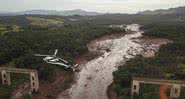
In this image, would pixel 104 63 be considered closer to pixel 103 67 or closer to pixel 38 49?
pixel 103 67

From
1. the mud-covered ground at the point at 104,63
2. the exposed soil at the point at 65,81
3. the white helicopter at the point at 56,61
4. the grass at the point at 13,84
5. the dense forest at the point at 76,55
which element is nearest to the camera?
the grass at the point at 13,84

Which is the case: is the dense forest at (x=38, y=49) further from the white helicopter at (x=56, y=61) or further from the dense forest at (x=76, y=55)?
the white helicopter at (x=56, y=61)

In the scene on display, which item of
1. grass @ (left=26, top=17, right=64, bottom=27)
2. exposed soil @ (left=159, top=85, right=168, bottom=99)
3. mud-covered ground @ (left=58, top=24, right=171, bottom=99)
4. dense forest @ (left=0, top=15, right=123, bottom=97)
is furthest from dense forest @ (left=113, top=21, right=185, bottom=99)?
grass @ (left=26, top=17, right=64, bottom=27)

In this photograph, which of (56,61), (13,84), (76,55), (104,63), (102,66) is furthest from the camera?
(76,55)

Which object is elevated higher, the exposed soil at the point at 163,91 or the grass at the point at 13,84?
the exposed soil at the point at 163,91

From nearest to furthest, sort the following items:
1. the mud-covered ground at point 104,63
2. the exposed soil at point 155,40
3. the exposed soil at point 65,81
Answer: the exposed soil at point 65,81 → the mud-covered ground at point 104,63 → the exposed soil at point 155,40

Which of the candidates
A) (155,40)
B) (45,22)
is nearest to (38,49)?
(155,40)

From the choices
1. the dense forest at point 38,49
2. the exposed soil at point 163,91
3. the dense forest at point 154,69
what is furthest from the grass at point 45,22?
the exposed soil at point 163,91

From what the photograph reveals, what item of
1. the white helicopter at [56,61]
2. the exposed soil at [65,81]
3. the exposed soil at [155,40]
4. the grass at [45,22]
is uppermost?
the grass at [45,22]
